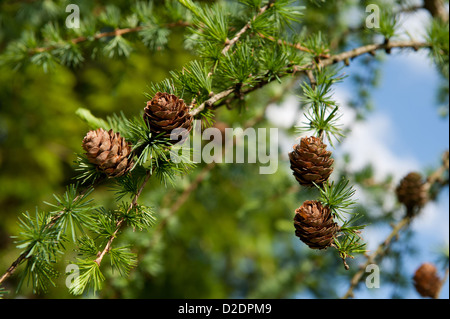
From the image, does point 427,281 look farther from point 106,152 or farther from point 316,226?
point 106,152

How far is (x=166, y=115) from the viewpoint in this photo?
631 mm

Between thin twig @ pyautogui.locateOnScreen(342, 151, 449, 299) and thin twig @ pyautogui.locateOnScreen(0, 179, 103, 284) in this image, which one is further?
thin twig @ pyautogui.locateOnScreen(342, 151, 449, 299)

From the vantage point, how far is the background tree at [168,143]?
2.15 feet

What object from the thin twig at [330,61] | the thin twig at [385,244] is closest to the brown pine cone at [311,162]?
the thin twig at [330,61]

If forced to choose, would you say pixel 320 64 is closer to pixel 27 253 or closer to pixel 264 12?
pixel 264 12

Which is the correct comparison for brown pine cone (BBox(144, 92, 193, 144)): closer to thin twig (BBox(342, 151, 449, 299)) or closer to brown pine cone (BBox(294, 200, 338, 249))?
brown pine cone (BBox(294, 200, 338, 249))

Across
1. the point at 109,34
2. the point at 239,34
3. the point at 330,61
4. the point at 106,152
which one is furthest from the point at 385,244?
the point at 109,34

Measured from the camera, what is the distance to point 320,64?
2.69 ft

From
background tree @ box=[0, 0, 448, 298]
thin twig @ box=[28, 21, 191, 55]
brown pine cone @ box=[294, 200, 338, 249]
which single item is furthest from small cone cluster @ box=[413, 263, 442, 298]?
thin twig @ box=[28, 21, 191, 55]

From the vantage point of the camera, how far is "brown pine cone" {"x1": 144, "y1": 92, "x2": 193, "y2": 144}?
24.9 inches

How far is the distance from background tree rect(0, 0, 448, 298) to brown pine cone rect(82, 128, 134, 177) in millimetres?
29

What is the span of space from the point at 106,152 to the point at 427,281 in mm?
975

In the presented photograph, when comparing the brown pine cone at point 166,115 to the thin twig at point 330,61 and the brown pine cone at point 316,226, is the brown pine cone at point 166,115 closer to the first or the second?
the thin twig at point 330,61
